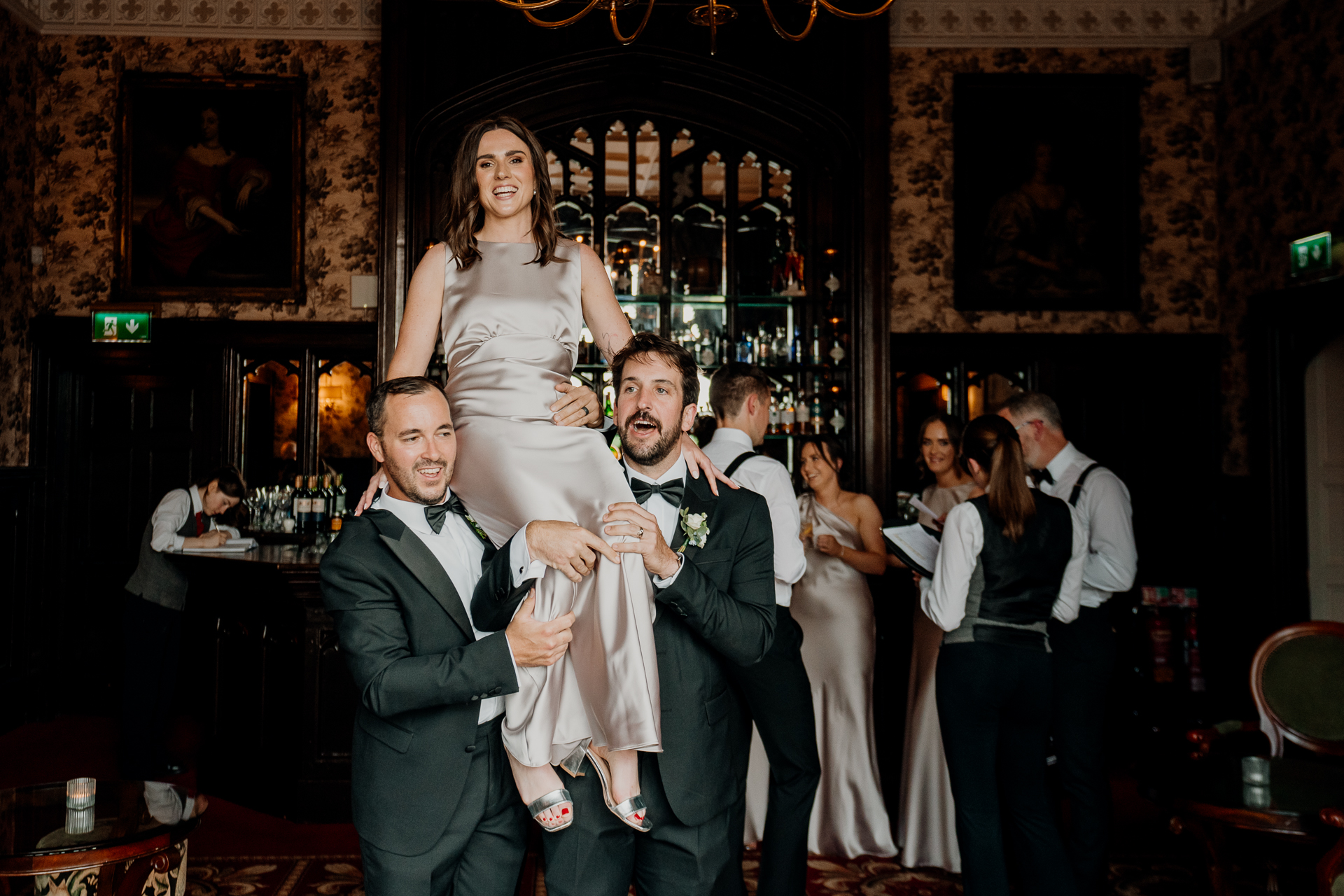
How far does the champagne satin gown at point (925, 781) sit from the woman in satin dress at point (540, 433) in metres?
2.30

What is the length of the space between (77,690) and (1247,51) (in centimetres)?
884

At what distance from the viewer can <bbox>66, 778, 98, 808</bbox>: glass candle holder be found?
2.88 metres

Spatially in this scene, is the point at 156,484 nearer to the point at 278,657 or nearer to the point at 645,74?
the point at 278,657

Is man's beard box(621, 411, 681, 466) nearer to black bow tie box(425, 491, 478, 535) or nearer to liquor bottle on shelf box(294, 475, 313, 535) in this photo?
black bow tie box(425, 491, 478, 535)

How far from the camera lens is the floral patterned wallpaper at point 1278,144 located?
544 centimetres

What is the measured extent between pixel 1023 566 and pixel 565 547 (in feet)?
6.41

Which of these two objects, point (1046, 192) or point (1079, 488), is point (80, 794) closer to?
point (1079, 488)

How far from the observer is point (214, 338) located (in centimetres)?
656

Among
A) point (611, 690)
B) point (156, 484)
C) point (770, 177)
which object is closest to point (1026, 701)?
point (611, 690)

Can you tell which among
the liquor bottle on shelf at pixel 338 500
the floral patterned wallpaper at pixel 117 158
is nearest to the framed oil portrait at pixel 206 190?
the floral patterned wallpaper at pixel 117 158

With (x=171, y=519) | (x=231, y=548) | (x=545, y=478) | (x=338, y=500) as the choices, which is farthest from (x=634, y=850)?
(x=338, y=500)

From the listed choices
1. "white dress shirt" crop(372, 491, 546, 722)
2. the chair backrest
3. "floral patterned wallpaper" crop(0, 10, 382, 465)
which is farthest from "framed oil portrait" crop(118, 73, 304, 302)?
the chair backrest

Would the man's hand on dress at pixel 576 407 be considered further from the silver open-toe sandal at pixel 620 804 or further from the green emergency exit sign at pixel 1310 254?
the green emergency exit sign at pixel 1310 254

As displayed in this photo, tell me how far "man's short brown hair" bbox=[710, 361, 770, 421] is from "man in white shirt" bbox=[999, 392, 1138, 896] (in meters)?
0.98
